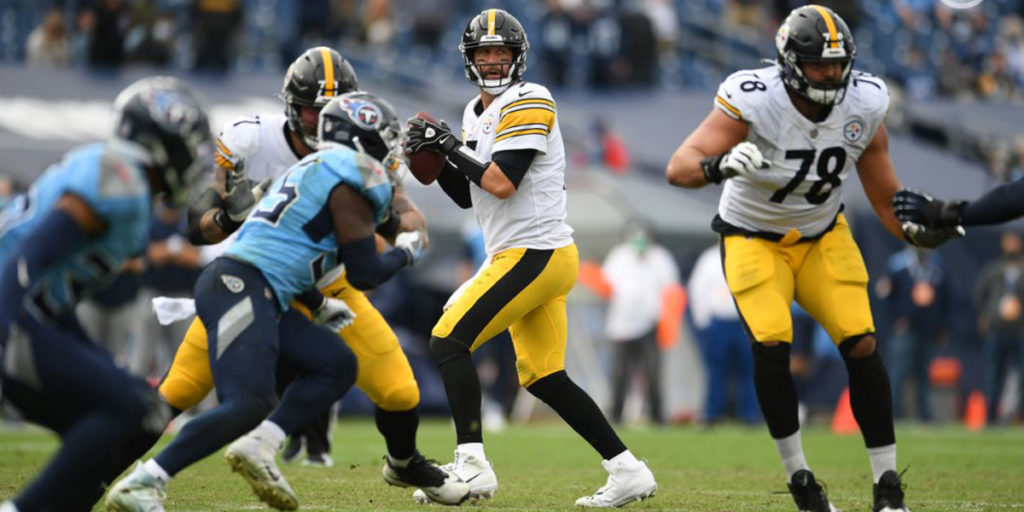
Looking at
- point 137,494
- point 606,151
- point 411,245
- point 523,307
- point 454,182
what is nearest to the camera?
point 137,494

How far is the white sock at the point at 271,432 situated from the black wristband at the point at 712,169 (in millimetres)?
1845

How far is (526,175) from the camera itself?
5.92 meters

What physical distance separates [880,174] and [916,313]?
8.24 m

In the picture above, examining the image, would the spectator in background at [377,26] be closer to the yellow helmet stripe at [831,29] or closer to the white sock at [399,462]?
the white sock at [399,462]

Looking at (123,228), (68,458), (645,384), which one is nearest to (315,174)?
(123,228)

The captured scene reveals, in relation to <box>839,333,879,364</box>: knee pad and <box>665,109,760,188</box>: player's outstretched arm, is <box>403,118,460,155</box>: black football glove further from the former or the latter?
<box>839,333,879,364</box>: knee pad

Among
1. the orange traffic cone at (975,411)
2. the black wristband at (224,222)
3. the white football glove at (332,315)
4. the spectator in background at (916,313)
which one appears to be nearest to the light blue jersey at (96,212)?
the white football glove at (332,315)

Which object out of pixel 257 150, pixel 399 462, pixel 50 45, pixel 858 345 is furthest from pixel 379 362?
pixel 50 45

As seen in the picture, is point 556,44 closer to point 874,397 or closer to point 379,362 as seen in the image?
point 379,362

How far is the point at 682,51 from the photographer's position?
790 inches

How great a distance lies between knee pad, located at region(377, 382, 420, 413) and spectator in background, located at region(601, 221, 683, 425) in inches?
291

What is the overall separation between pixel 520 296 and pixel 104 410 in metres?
2.05

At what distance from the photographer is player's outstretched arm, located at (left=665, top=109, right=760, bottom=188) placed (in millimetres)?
5434

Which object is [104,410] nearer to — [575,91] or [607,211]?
[607,211]
